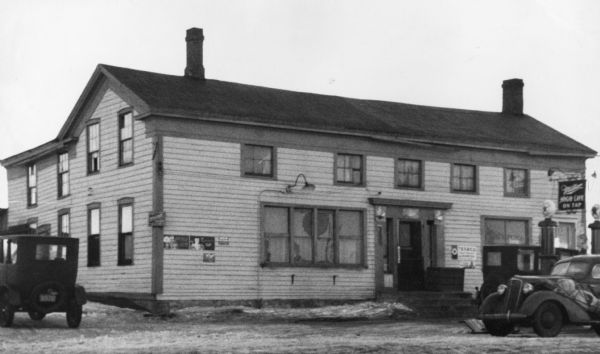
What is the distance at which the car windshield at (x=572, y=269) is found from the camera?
2213cm

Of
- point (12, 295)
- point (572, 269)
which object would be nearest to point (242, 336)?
point (12, 295)

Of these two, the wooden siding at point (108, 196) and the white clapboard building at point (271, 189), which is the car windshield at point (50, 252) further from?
the wooden siding at point (108, 196)

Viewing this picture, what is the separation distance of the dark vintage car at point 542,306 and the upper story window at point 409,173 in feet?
45.1

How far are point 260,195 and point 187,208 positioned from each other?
2.55 metres

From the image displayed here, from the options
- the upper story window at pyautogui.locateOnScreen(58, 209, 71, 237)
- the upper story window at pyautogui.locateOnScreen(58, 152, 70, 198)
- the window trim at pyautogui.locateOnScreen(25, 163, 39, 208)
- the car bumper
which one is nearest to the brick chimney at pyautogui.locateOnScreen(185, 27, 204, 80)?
the upper story window at pyautogui.locateOnScreen(58, 152, 70, 198)

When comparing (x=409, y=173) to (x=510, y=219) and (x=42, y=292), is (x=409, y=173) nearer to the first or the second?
(x=510, y=219)

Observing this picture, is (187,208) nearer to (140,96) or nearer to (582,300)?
(140,96)

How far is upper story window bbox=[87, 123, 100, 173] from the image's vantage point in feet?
108

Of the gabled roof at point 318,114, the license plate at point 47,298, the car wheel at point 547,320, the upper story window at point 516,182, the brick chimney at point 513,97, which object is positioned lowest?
the car wheel at point 547,320

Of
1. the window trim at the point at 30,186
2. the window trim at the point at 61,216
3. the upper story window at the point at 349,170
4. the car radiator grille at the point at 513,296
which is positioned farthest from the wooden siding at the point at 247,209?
the car radiator grille at the point at 513,296

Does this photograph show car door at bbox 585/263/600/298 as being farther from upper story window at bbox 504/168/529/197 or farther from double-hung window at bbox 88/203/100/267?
double-hung window at bbox 88/203/100/267

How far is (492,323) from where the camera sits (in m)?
21.0

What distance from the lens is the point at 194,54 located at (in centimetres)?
3422

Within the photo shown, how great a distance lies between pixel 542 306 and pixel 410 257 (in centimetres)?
1472
